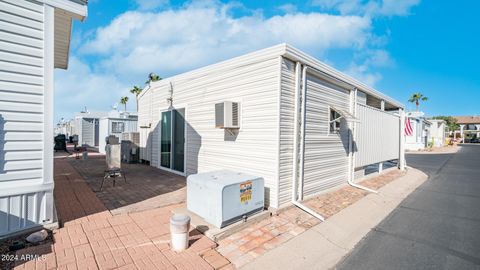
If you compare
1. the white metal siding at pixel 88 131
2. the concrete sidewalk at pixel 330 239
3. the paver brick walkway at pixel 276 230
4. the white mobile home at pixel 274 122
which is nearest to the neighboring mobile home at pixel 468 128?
the white mobile home at pixel 274 122

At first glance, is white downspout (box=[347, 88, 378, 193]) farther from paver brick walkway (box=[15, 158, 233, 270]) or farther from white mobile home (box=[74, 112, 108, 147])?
Result: white mobile home (box=[74, 112, 108, 147])

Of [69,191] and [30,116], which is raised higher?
[30,116]

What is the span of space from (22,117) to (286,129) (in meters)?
4.45

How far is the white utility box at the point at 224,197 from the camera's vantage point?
3.67m

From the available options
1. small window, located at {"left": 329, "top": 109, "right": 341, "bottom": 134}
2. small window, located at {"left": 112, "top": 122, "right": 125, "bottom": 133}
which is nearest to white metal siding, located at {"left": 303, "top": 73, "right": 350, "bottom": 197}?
small window, located at {"left": 329, "top": 109, "right": 341, "bottom": 134}

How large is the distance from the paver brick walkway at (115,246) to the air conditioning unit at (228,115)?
7.40ft

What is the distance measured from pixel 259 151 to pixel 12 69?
4.26 m

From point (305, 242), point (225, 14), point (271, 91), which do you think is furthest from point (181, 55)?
point (305, 242)

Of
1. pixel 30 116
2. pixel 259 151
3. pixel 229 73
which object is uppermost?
pixel 229 73

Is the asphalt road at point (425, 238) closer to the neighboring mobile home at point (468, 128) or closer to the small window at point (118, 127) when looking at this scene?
the small window at point (118, 127)

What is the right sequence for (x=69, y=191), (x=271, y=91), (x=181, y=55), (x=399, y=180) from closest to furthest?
(x=271, y=91) < (x=69, y=191) < (x=399, y=180) < (x=181, y=55)

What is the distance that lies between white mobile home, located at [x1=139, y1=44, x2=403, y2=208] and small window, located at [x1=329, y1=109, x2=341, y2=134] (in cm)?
3

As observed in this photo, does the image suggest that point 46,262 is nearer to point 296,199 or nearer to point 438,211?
point 296,199

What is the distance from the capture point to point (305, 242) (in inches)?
141
